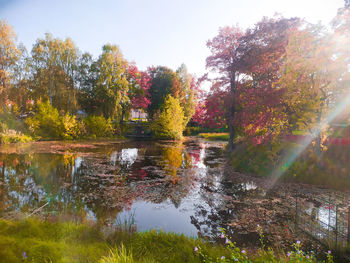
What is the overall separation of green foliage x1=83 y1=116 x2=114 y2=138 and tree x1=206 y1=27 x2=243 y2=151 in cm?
2053

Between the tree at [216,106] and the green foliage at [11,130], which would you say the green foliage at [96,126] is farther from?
the tree at [216,106]

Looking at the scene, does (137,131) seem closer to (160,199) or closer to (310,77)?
(160,199)

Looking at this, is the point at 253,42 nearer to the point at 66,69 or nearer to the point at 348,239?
the point at 348,239

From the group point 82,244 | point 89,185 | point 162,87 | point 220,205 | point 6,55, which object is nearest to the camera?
point 82,244

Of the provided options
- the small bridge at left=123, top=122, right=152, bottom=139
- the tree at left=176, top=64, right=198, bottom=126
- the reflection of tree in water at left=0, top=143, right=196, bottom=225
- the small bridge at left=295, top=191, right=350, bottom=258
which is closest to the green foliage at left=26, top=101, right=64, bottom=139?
the small bridge at left=123, top=122, right=152, bottom=139

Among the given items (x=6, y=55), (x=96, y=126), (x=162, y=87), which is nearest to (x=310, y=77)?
(x=96, y=126)

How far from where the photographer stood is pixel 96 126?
30.9 meters

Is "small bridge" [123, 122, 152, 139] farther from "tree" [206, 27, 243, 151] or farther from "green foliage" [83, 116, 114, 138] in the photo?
"tree" [206, 27, 243, 151]

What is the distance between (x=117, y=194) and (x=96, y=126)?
2471 centimetres

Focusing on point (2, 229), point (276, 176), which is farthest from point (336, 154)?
point (2, 229)

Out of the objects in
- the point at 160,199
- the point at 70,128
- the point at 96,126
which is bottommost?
the point at 160,199

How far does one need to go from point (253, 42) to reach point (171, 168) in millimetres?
10140

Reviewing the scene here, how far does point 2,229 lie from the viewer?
14.6 feet

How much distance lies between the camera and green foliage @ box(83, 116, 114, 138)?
99.4ft
